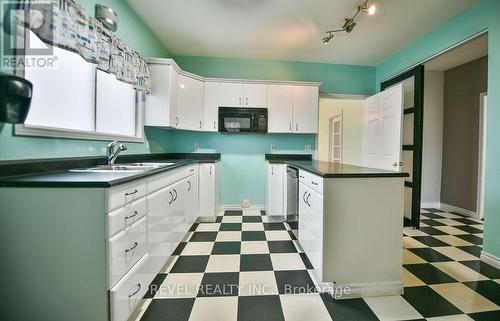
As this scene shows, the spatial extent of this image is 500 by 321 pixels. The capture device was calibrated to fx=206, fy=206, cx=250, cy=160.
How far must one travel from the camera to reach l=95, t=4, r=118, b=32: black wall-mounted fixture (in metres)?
1.72

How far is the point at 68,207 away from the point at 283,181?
251 centimetres

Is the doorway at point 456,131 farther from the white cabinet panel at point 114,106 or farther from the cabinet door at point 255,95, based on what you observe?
the white cabinet panel at point 114,106

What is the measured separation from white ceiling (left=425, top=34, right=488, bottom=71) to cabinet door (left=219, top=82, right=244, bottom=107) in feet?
8.74

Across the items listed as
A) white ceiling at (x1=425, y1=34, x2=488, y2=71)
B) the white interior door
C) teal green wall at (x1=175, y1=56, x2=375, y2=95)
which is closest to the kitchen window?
teal green wall at (x1=175, y1=56, x2=375, y2=95)

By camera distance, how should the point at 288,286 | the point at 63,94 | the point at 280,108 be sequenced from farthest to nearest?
the point at 280,108 → the point at 288,286 → the point at 63,94

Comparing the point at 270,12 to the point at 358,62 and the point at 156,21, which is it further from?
the point at 358,62

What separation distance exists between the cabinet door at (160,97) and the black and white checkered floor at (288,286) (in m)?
1.56

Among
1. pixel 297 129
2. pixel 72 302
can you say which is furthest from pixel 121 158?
pixel 297 129

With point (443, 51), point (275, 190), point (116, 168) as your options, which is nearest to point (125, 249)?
point (116, 168)

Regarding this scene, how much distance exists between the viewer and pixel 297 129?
3420 mm

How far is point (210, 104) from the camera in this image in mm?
3309

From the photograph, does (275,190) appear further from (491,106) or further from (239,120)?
(491,106)

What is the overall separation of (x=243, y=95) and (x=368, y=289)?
2876 mm

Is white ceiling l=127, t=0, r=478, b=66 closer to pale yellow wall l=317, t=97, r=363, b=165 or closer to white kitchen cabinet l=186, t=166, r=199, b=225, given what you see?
pale yellow wall l=317, t=97, r=363, b=165
